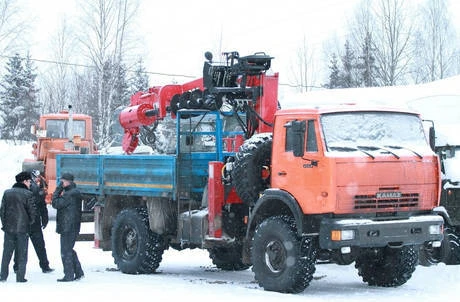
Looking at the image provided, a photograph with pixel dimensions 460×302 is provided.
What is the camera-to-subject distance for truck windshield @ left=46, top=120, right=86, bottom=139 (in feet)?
90.9

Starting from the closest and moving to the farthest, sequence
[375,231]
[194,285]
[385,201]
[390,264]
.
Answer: [375,231], [385,201], [390,264], [194,285]

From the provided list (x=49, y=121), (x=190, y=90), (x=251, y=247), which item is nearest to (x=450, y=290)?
(x=251, y=247)

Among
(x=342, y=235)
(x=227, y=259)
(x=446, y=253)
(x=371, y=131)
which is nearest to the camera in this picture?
(x=342, y=235)

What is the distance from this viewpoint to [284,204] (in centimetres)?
1141

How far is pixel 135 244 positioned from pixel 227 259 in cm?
171

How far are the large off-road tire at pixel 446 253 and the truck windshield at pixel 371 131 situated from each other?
281 cm

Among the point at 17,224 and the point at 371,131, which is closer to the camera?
the point at 371,131

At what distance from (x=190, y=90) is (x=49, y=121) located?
14.7 meters

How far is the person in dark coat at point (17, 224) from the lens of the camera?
40.0 feet

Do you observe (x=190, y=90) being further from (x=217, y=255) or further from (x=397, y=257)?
(x=397, y=257)

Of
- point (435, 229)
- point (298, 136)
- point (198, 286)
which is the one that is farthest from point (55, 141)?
point (435, 229)

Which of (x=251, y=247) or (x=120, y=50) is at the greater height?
(x=120, y=50)

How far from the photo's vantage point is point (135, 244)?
14.0 meters

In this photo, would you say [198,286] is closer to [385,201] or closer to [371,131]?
[385,201]
